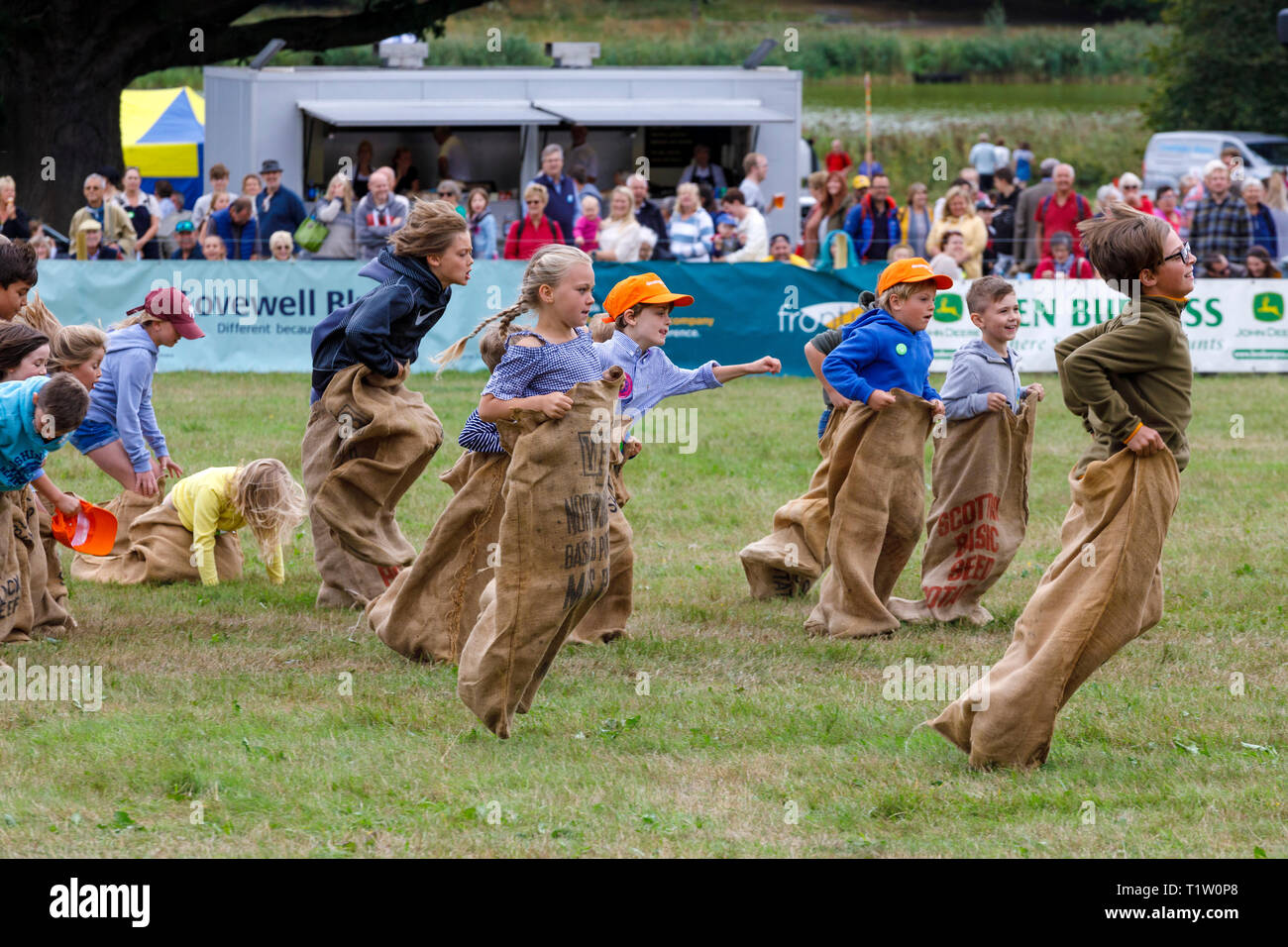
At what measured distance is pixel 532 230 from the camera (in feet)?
62.6

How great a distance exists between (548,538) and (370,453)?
2.46 m

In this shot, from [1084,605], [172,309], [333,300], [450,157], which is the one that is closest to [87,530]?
[172,309]

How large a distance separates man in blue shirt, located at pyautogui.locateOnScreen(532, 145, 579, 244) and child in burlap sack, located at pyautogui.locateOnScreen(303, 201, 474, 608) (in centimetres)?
1115

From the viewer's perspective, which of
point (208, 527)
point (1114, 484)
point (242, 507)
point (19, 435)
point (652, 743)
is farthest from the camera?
point (208, 527)

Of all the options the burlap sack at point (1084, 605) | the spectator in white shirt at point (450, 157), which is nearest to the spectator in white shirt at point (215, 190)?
the spectator in white shirt at point (450, 157)

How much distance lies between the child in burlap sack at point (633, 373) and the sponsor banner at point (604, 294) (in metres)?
10.1

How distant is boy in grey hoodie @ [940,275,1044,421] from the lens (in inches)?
333

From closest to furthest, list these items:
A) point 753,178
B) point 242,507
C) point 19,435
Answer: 1. point 19,435
2. point 242,507
3. point 753,178

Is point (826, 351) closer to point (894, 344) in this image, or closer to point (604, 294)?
point (894, 344)

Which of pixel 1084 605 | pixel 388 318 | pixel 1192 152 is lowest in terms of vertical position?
pixel 1084 605

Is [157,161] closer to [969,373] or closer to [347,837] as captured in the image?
[969,373]

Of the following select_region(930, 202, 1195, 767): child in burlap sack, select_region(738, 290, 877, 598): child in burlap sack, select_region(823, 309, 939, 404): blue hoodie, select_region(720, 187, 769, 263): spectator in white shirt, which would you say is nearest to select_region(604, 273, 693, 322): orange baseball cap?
select_region(823, 309, 939, 404): blue hoodie

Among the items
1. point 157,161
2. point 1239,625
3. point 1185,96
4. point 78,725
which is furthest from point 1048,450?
point 1185,96

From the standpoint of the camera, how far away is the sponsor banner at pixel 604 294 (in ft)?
60.5
